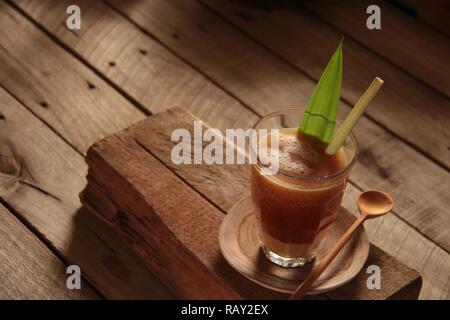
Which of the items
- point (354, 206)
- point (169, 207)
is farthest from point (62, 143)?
point (354, 206)

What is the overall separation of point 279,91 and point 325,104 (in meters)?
0.82

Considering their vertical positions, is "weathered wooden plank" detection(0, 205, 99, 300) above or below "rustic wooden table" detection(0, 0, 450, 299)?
below

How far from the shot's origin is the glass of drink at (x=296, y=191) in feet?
3.62

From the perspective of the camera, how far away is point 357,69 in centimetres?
198

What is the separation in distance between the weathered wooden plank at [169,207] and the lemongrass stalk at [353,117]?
0.22m

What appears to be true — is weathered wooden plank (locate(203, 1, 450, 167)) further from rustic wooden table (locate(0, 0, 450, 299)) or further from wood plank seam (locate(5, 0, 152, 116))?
wood plank seam (locate(5, 0, 152, 116))

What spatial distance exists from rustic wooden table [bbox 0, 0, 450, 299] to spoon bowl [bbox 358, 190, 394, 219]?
329 millimetres

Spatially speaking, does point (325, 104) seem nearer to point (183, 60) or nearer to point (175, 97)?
point (175, 97)

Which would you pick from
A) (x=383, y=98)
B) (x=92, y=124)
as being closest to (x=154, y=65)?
(x=92, y=124)

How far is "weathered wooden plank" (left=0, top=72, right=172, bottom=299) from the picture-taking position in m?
1.46

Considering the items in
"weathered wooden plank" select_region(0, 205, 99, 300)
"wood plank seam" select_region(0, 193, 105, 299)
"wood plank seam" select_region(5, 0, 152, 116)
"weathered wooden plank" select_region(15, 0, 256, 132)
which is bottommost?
"weathered wooden plank" select_region(0, 205, 99, 300)

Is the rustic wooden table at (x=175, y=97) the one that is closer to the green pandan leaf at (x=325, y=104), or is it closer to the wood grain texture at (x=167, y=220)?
the wood grain texture at (x=167, y=220)

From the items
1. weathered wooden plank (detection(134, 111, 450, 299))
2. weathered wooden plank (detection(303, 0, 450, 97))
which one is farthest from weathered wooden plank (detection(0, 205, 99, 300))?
weathered wooden plank (detection(303, 0, 450, 97))

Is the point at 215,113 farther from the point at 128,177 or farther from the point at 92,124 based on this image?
the point at 128,177
